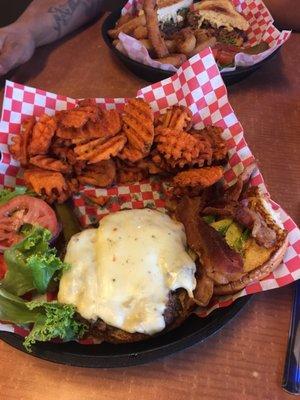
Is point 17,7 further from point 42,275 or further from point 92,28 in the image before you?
point 42,275

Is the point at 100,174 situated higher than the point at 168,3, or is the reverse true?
the point at 168,3

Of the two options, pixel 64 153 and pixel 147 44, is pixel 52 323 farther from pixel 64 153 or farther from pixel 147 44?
pixel 147 44

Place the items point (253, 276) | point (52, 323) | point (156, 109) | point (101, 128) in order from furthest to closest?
point (156, 109) < point (101, 128) < point (253, 276) < point (52, 323)

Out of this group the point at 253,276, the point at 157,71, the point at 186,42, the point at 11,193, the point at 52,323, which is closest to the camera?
the point at 52,323

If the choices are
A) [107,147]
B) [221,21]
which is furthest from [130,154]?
[221,21]

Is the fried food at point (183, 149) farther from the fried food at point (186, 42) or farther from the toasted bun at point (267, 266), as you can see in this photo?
the fried food at point (186, 42)

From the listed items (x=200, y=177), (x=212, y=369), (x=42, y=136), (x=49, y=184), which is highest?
(x=42, y=136)

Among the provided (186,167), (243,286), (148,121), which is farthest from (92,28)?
(243,286)
